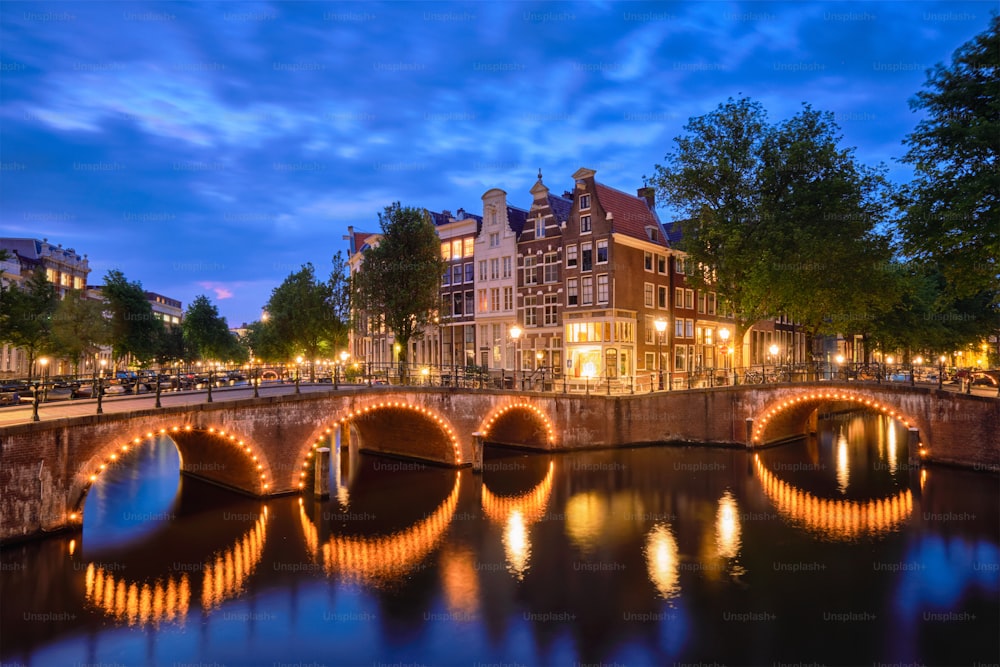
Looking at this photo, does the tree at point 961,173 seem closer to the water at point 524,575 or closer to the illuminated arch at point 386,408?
the water at point 524,575

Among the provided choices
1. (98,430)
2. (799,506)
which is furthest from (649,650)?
(98,430)

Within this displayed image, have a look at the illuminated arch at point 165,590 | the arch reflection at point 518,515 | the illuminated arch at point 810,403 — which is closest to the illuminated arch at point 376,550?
the illuminated arch at point 165,590

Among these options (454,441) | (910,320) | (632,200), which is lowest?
(454,441)

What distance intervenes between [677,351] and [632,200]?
13.6 m

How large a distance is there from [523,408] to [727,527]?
13.9 metres

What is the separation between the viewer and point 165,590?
15875 mm

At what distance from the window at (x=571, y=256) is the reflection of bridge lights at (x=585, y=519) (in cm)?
2363

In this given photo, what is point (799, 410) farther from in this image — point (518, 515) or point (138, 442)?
point (138, 442)

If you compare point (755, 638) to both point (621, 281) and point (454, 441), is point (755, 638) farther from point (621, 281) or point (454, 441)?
point (621, 281)

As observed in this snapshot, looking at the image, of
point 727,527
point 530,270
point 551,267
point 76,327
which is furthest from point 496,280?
point 76,327

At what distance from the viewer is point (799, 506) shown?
23.9m

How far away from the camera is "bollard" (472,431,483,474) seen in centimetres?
3014

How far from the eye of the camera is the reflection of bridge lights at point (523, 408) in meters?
31.2

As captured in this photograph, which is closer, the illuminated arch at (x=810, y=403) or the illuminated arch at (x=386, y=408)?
the illuminated arch at (x=386, y=408)
